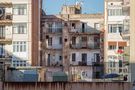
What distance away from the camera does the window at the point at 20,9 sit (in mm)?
69562

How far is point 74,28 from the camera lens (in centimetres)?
8044

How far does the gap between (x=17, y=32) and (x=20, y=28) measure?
0.73 meters

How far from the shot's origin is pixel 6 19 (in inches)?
2768

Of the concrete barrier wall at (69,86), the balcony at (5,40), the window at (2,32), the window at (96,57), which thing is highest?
the window at (2,32)

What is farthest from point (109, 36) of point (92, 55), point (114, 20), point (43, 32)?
point (43, 32)

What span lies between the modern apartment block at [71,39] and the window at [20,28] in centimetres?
1008

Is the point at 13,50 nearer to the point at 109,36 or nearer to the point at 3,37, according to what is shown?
the point at 3,37

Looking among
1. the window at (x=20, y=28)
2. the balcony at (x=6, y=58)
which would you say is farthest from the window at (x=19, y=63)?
the window at (x=20, y=28)

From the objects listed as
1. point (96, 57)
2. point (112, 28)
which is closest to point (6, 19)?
point (112, 28)

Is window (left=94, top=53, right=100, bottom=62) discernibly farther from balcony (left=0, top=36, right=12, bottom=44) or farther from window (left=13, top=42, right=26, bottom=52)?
balcony (left=0, top=36, right=12, bottom=44)

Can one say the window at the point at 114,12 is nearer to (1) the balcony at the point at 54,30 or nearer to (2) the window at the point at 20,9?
(1) the balcony at the point at 54,30

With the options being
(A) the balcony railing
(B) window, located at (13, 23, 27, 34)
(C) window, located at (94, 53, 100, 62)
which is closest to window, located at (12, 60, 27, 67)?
(B) window, located at (13, 23, 27, 34)

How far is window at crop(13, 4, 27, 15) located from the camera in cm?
6956

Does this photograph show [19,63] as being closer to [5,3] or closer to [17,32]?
[17,32]
